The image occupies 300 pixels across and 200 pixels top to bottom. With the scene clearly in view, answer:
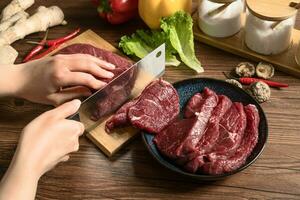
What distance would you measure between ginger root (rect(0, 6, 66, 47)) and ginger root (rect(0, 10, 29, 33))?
0.10 ft

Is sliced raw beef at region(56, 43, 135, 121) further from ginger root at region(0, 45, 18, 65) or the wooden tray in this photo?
the wooden tray

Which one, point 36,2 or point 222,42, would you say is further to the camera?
point 36,2

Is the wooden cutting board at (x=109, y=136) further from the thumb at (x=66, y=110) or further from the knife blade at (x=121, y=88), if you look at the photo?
the thumb at (x=66, y=110)

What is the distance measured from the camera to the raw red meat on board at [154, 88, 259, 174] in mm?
1136

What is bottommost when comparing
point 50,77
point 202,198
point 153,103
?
point 202,198

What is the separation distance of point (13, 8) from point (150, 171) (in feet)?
2.76

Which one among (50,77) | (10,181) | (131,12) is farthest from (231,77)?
(10,181)

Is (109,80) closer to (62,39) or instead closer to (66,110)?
(66,110)

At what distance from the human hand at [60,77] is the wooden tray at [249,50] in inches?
15.4

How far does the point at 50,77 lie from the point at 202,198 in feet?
1.74

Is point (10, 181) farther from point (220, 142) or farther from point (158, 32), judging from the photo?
point (158, 32)

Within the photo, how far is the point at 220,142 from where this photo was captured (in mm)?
1188

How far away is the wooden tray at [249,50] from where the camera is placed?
1425mm

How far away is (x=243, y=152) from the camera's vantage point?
1.16 meters
